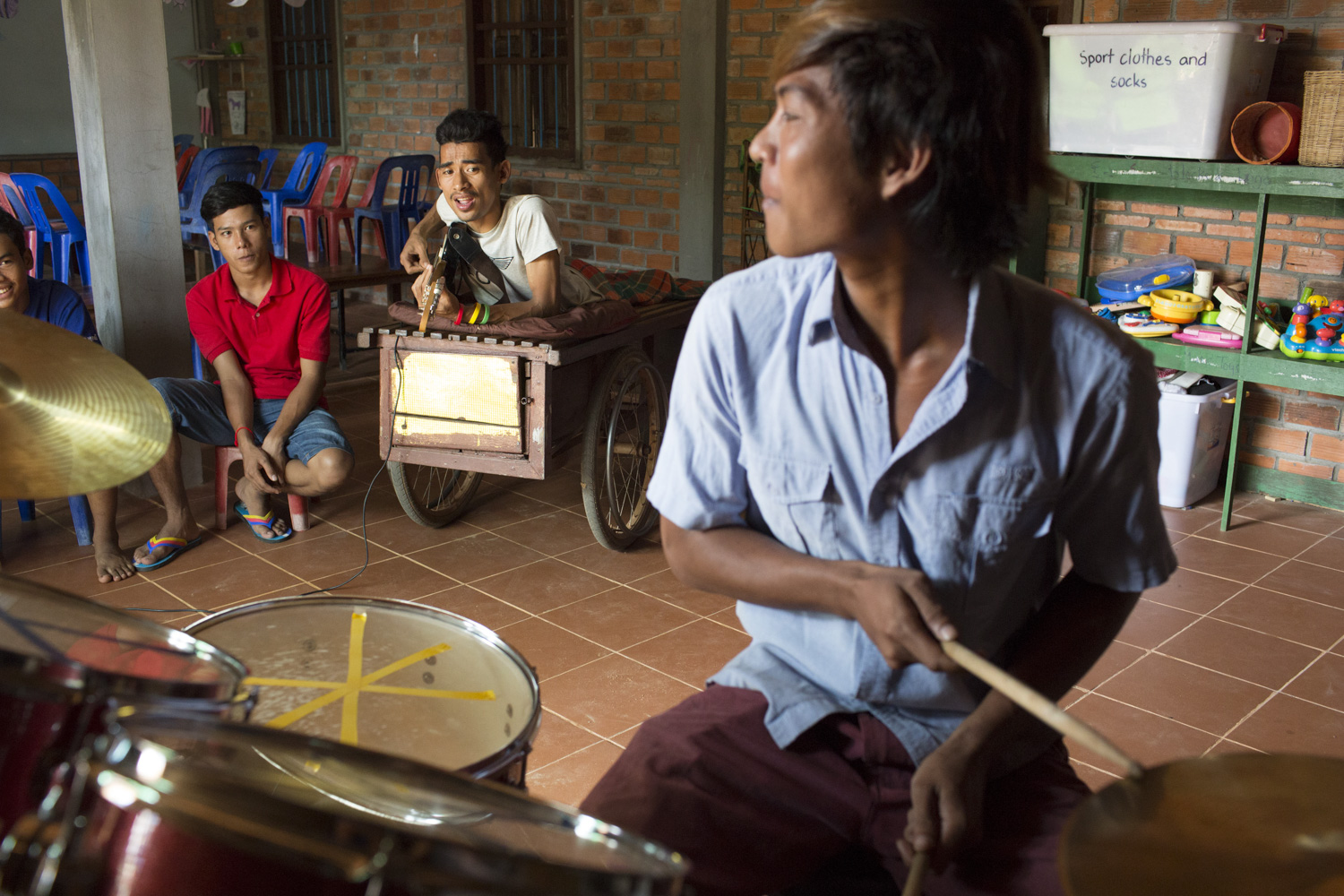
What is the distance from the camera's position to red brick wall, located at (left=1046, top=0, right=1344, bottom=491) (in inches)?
Answer: 148

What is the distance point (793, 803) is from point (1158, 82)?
3.21 m

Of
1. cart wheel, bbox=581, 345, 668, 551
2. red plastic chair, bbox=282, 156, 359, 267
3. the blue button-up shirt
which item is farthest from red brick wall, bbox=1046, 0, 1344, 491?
red plastic chair, bbox=282, 156, 359, 267

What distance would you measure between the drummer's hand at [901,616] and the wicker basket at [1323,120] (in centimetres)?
303

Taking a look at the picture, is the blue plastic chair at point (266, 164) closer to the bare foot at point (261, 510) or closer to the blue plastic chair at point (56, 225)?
the blue plastic chair at point (56, 225)

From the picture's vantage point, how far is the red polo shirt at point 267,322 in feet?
11.8

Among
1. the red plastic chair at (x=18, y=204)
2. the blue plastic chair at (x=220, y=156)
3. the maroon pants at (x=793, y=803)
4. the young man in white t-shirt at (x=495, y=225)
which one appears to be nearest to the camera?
the maroon pants at (x=793, y=803)

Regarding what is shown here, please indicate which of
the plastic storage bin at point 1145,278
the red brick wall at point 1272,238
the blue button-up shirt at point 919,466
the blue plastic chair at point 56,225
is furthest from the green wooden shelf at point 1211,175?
the blue plastic chair at point 56,225

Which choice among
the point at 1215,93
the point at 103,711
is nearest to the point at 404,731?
the point at 103,711

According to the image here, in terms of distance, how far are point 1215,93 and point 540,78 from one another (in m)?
4.29

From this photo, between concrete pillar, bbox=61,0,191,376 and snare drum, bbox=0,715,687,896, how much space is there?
10.7 feet

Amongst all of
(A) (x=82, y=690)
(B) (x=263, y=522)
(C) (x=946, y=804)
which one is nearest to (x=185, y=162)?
(B) (x=263, y=522)

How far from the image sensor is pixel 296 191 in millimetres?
7195

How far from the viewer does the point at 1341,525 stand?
3.89 metres

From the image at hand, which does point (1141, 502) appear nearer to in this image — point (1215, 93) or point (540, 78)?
point (1215, 93)
